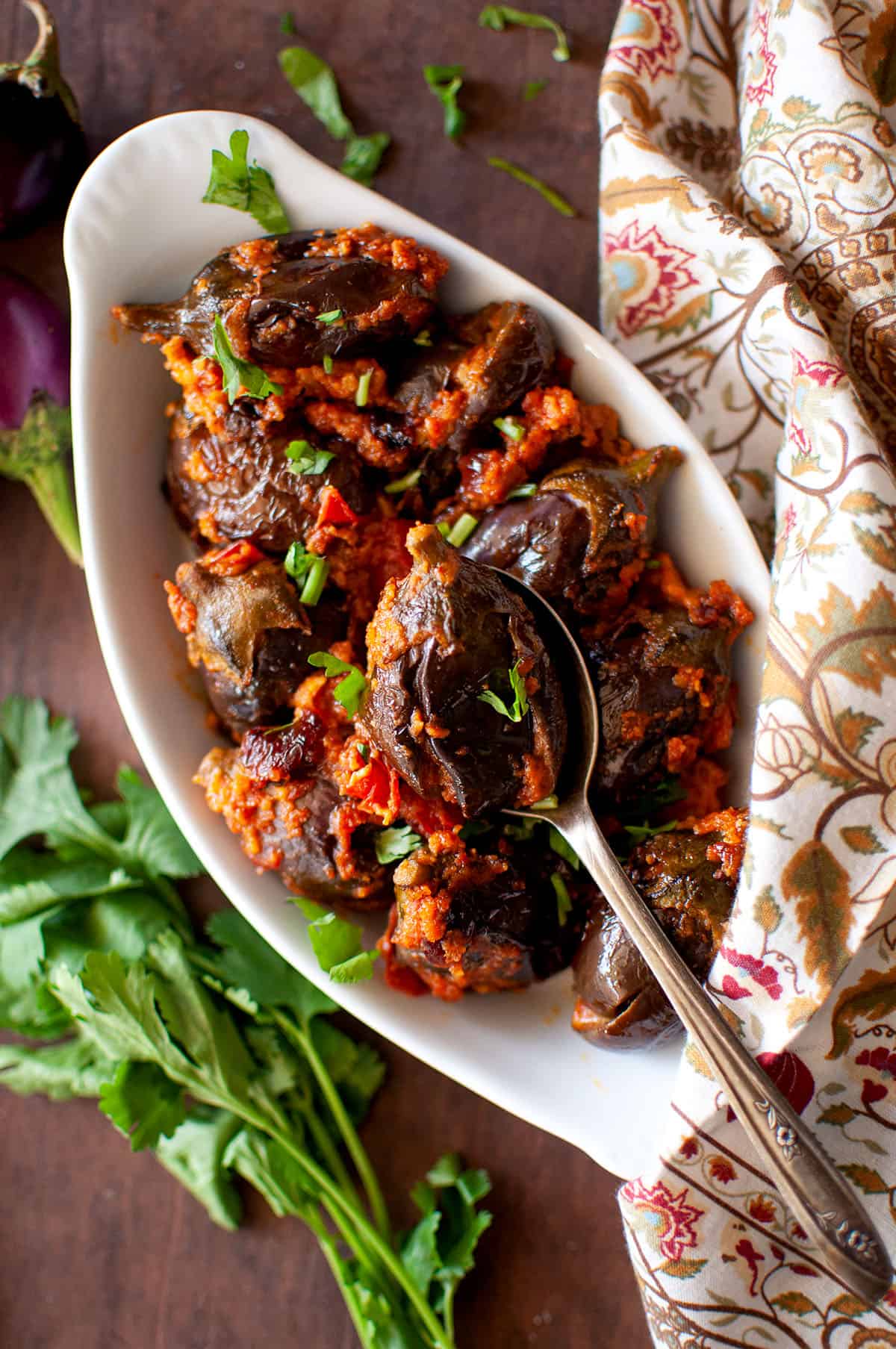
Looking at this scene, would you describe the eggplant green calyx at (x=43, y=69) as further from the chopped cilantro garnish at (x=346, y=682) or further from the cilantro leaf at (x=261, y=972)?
the cilantro leaf at (x=261, y=972)

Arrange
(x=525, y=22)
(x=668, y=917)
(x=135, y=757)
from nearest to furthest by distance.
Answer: (x=668, y=917), (x=525, y=22), (x=135, y=757)

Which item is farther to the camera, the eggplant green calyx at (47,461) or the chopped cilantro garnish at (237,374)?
the eggplant green calyx at (47,461)

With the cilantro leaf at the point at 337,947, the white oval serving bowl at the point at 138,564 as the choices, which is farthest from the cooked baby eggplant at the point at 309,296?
the cilantro leaf at the point at 337,947

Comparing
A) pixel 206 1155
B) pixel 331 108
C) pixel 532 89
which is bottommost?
pixel 206 1155

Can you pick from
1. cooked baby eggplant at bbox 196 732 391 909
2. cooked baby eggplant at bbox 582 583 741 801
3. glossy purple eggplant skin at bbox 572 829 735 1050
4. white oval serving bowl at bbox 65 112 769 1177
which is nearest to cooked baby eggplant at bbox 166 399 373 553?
white oval serving bowl at bbox 65 112 769 1177

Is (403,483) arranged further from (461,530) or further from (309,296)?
(309,296)

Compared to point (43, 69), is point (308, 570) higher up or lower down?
lower down

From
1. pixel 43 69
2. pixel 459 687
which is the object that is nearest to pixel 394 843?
pixel 459 687
